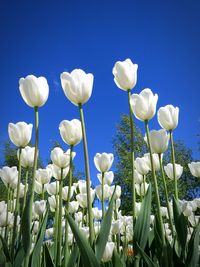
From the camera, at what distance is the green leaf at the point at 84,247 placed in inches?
67.2

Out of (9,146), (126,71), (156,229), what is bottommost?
(156,229)

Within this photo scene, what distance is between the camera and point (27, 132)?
104 inches

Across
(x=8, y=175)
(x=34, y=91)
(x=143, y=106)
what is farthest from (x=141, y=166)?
(x=34, y=91)

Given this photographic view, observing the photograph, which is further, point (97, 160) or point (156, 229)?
point (97, 160)

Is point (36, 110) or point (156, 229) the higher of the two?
point (36, 110)

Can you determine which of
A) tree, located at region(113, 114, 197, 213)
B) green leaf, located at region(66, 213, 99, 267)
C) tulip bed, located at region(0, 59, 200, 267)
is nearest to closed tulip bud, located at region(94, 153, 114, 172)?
tulip bed, located at region(0, 59, 200, 267)

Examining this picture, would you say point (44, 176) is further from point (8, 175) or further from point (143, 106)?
point (143, 106)

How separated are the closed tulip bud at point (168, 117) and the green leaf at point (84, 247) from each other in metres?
1.38

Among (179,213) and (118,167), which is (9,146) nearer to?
(118,167)

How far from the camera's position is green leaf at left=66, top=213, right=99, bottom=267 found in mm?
1707

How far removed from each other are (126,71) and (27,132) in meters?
0.90

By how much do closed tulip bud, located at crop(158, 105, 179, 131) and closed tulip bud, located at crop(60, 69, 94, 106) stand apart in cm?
78

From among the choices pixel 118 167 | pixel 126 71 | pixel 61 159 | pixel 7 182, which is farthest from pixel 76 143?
pixel 118 167

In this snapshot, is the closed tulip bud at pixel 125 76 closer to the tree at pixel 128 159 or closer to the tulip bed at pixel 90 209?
the tulip bed at pixel 90 209
